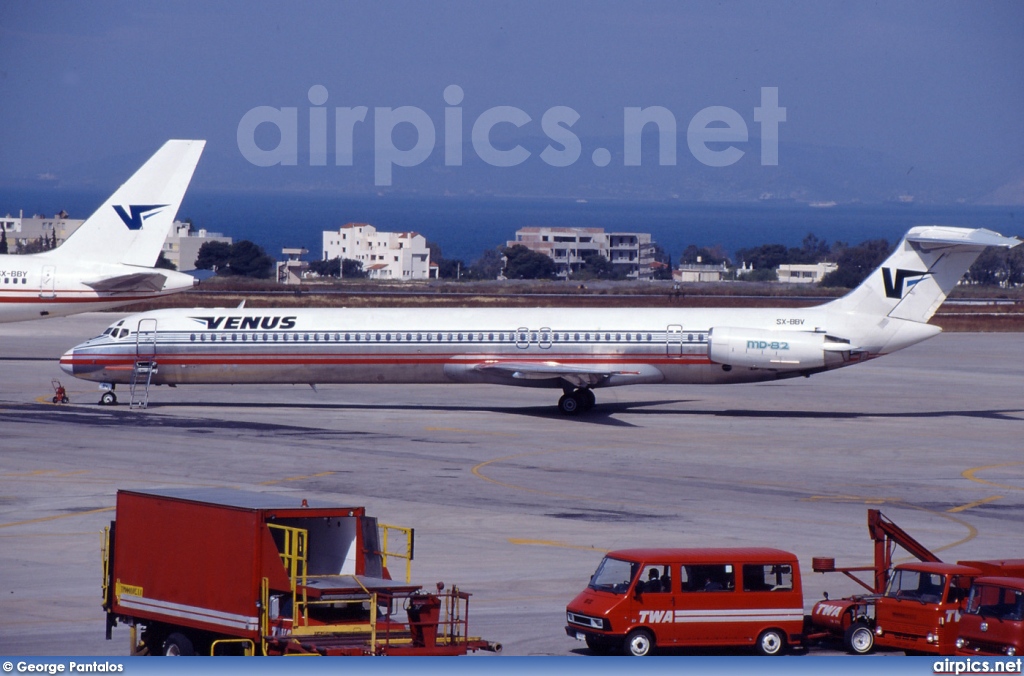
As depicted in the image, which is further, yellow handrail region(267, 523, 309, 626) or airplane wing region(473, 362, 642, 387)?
airplane wing region(473, 362, 642, 387)

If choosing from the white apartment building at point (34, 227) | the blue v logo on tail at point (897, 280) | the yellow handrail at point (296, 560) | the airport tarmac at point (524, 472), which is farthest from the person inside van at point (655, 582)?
the white apartment building at point (34, 227)

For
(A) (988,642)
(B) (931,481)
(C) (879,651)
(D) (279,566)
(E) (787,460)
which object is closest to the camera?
(D) (279,566)

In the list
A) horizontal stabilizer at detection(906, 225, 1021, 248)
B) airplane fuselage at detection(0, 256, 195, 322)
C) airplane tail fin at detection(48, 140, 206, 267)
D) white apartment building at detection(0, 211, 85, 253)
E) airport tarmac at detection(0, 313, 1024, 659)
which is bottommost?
airport tarmac at detection(0, 313, 1024, 659)

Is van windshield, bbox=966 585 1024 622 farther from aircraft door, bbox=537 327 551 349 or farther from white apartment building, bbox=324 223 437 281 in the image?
white apartment building, bbox=324 223 437 281

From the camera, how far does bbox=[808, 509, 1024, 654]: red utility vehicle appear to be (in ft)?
51.5

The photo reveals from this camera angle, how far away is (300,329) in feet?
135

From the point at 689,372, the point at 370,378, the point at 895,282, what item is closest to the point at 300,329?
the point at 370,378

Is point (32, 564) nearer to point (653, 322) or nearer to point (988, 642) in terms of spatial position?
point (988, 642)

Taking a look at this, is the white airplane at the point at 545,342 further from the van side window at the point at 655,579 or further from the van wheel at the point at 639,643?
the van wheel at the point at 639,643

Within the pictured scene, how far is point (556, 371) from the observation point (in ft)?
131

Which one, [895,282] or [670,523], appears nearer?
[670,523]

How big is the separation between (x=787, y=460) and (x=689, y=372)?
27.9 feet

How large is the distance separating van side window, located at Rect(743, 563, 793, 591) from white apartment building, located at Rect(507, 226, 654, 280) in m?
161

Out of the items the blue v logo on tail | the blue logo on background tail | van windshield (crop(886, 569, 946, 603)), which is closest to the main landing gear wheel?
the blue v logo on tail
